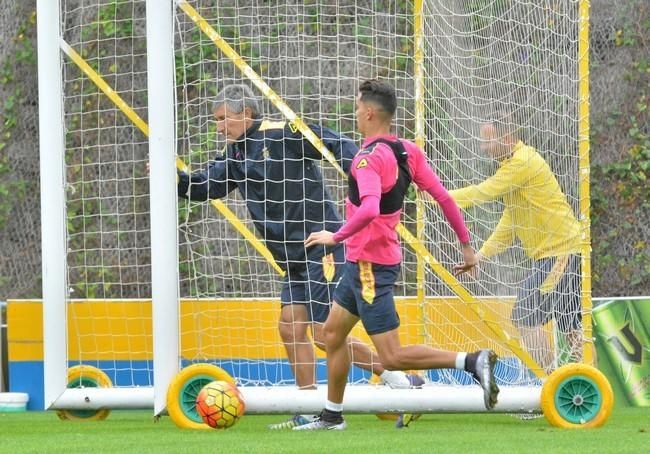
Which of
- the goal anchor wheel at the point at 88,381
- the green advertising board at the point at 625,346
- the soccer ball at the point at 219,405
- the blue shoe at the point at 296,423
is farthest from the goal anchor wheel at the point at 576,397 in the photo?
the goal anchor wheel at the point at 88,381

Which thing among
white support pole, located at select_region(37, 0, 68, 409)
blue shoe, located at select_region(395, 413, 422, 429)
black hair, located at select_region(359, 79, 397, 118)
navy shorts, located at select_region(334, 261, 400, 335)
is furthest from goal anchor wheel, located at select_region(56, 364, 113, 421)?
black hair, located at select_region(359, 79, 397, 118)

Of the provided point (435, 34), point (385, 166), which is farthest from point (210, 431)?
point (435, 34)

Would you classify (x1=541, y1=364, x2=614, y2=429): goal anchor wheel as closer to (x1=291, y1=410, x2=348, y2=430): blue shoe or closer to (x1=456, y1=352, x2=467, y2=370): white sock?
(x1=456, y1=352, x2=467, y2=370): white sock

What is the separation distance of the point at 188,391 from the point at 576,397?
2.10 m

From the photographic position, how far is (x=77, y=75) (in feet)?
41.1

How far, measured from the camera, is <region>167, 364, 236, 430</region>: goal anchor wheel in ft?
24.9

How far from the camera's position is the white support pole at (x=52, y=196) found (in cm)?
835

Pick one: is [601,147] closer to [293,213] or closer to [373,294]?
[293,213]

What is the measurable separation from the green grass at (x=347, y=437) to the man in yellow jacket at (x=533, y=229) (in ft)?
2.01

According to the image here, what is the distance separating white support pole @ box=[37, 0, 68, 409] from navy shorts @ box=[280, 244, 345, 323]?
1.42 meters

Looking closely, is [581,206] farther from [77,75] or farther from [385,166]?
[77,75]

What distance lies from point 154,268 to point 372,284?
4.90ft

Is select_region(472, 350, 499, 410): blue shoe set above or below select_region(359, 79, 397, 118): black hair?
below

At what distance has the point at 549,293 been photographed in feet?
27.2
